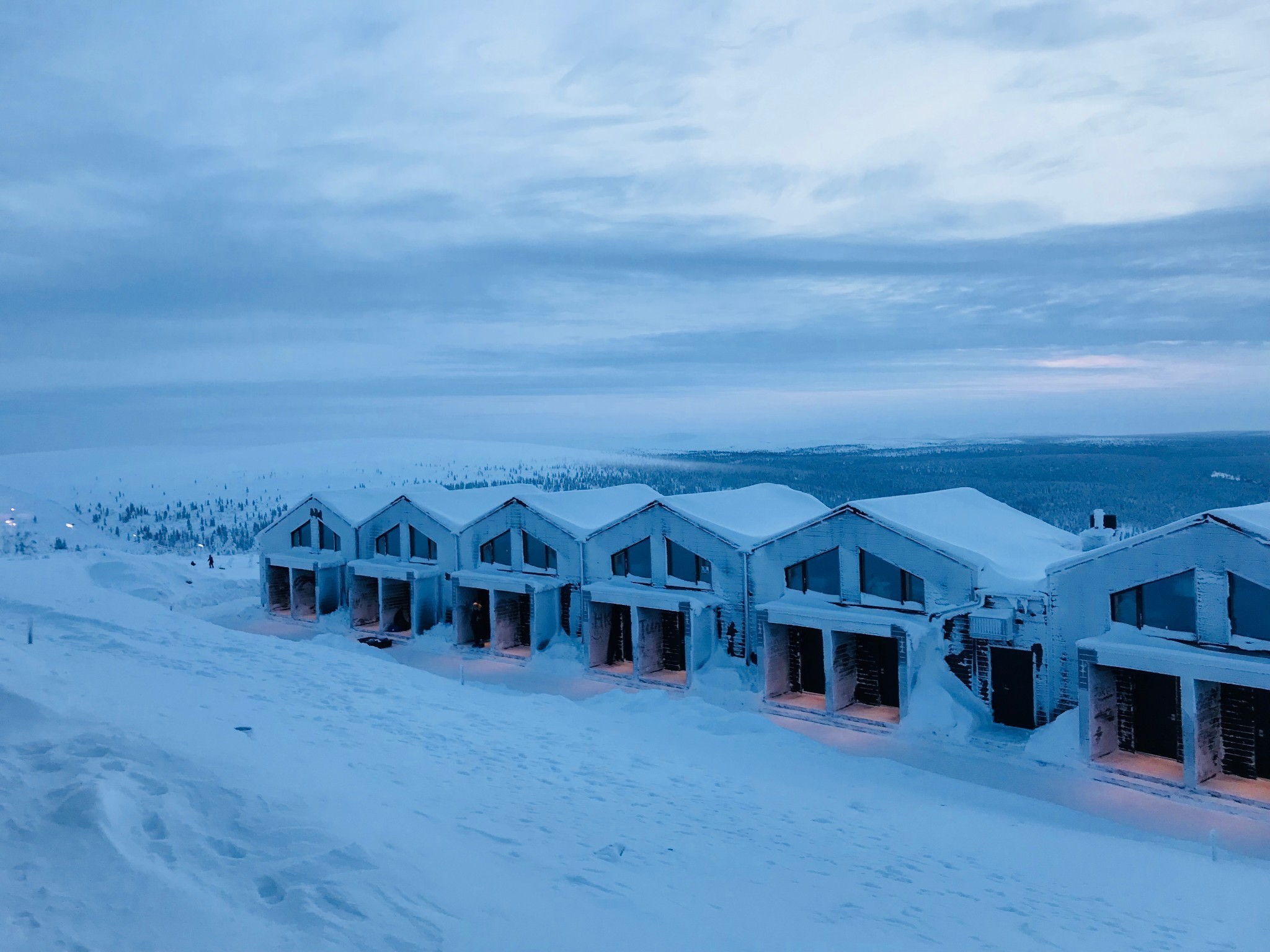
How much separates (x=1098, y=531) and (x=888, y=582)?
573cm

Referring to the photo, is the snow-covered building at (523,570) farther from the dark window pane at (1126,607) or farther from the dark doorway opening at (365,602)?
the dark window pane at (1126,607)

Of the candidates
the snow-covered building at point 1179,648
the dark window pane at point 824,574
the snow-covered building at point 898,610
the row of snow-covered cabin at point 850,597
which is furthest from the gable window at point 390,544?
the snow-covered building at point 1179,648

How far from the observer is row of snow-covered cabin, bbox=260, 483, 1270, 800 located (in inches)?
800

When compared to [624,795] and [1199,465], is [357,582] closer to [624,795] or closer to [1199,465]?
[624,795]

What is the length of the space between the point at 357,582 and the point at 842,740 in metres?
23.4

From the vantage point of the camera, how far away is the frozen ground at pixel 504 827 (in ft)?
26.6

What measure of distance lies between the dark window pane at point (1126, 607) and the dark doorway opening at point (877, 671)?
626cm

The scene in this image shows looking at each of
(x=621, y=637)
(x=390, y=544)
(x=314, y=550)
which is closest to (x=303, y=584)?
(x=314, y=550)

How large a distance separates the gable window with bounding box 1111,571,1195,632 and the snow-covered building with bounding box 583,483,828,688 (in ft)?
34.1

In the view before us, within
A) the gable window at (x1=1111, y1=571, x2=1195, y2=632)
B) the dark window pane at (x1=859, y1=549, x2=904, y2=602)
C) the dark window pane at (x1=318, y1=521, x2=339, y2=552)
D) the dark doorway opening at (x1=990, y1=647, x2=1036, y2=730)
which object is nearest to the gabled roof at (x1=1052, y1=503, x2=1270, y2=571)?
the gable window at (x1=1111, y1=571, x2=1195, y2=632)

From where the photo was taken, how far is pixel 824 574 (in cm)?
2731

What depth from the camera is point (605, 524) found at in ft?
105

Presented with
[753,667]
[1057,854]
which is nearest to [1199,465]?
[753,667]

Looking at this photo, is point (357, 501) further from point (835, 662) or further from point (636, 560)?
point (835, 662)
